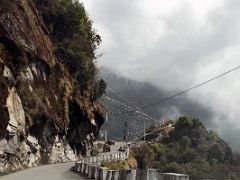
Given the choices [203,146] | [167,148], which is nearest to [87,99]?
[167,148]

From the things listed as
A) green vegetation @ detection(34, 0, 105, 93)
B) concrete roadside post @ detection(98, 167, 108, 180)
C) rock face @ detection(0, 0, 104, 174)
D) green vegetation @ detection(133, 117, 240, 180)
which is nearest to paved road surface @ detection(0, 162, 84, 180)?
rock face @ detection(0, 0, 104, 174)

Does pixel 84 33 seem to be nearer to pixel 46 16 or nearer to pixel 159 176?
pixel 46 16

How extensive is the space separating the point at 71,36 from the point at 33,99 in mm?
20444

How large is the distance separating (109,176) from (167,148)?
5455 inches

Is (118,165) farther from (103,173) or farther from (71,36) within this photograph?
(103,173)

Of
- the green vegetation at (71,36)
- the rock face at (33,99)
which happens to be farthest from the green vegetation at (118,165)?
the green vegetation at (71,36)

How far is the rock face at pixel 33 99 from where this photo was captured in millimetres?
38938

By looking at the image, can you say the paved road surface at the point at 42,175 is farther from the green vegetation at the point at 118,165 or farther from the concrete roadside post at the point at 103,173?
the green vegetation at the point at 118,165

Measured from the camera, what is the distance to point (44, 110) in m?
50.8

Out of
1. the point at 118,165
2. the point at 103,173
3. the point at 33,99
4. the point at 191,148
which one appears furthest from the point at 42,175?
the point at 191,148

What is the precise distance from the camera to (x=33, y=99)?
47250 millimetres

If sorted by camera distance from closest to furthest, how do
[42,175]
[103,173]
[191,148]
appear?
[103,173] < [42,175] < [191,148]

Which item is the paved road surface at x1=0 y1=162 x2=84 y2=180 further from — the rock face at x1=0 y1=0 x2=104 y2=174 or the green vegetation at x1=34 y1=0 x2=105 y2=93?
the green vegetation at x1=34 y1=0 x2=105 y2=93

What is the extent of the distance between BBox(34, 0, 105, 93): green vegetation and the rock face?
2.14 m
